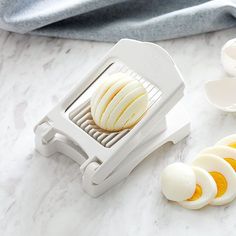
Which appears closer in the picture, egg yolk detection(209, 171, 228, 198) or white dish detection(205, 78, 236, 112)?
egg yolk detection(209, 171, 228, 198)

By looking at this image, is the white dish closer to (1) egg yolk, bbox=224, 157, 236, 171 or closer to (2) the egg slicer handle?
(1) egg yolk, bbox=224, 157, 236, 171

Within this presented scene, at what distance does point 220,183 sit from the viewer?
3.56 feet

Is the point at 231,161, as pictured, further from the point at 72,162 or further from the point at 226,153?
the point at 72,162

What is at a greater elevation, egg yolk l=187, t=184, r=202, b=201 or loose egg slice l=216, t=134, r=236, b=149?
egg yolk l=187, t=184, r=202, b=201

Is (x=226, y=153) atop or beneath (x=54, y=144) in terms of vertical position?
beneath

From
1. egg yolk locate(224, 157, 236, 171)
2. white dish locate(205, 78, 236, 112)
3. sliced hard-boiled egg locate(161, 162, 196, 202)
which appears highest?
sliced hard-boiled egg locate(161, 162, 196, 202)

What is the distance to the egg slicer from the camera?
108 centimetres

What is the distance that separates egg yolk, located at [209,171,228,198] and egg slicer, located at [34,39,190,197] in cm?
12

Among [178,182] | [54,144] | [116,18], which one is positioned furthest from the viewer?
[116,18]

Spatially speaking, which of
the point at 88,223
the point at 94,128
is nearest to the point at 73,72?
the point at 94,128

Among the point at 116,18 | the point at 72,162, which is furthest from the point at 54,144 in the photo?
the point at 116,18

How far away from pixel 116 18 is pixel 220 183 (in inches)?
18.8

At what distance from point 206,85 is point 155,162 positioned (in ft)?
0.59

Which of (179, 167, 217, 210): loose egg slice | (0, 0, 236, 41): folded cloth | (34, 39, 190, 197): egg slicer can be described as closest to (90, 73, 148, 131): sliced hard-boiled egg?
(34, 39, 190, 197): egg slicer
